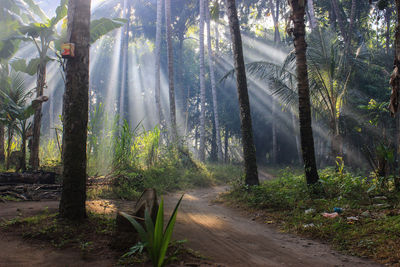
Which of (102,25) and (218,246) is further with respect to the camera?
(102,25)

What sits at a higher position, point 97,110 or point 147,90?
point 147,90

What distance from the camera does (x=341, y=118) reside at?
494 inches

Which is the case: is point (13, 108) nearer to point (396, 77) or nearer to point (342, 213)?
point (342, 213)

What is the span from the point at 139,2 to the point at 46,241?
927 inches

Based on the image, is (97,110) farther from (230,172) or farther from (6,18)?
(230,172)

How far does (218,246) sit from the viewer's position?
357cm

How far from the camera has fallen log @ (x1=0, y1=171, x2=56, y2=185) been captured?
242 inches

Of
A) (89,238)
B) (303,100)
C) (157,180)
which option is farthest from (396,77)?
(157,180)

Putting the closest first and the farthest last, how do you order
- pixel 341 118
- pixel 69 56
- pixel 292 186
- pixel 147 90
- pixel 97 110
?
pixel 69 56, pixel 292 186, pixel 97 110, pixel 341 118, pixel 147 90

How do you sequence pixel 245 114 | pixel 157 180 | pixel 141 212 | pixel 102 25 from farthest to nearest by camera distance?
pixel 157 180 → pixel 102 25 → pixel 245 114 → pixel 141 212

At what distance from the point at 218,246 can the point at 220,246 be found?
0.03 meters

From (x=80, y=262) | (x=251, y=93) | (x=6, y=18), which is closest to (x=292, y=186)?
(x=80, y=262)

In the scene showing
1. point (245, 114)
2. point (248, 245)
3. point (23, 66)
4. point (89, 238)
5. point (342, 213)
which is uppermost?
point (23, 66)

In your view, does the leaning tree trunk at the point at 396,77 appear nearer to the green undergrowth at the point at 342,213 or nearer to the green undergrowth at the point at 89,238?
the green undergrowth at the point at 342,213
